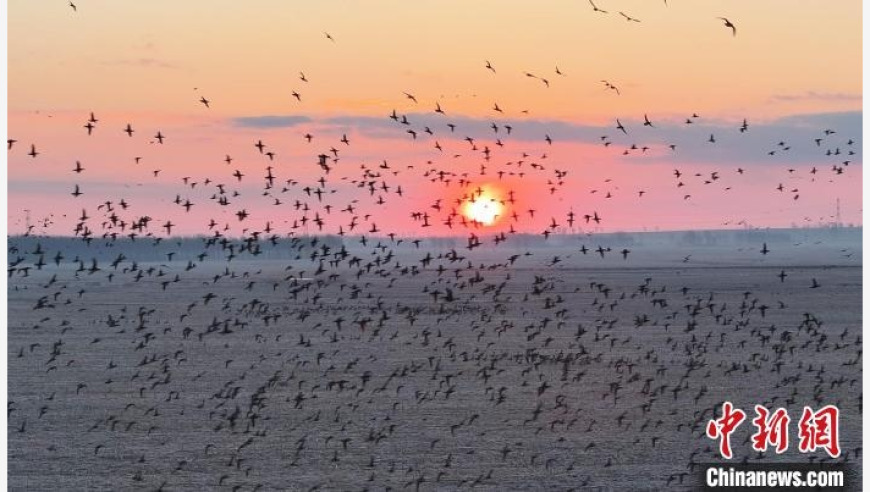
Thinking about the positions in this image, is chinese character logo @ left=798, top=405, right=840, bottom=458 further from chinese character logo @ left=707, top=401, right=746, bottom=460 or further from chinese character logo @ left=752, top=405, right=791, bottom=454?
chinese character logo @ left=707, top=401, right=746, bottom=460

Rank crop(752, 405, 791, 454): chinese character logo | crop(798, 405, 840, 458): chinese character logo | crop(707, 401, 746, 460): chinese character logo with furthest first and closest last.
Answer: crop(752, 405, 791, 454): chinese character logo < crop(798, 405, 840, 458): chinese character logo < crop(707, 401, 746, 460): chinese character logo

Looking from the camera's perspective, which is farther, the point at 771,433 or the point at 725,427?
the point at 771,433

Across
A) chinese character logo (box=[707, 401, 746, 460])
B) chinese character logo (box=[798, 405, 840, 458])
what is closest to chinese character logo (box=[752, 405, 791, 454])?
chinese character logo (box=[798, 405, 840, 458])

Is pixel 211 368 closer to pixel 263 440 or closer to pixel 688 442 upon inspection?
pixel 263 440

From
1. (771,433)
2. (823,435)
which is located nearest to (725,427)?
(771,433)

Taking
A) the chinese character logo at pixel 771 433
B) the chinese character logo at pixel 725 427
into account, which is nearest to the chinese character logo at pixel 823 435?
the chinese character logo at pixel 771 433

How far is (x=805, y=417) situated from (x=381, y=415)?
12057 millimetres

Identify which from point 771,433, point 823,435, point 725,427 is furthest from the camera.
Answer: point 771,433

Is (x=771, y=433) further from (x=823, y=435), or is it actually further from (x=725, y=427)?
(x=725, y=427)

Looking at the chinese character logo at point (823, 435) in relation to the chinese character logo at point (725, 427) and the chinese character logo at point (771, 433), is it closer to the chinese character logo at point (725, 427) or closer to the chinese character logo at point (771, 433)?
the chinese character logo at point (771, 433)

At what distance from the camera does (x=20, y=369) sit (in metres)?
53.2

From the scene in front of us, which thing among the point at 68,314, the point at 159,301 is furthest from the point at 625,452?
the point at 159,301

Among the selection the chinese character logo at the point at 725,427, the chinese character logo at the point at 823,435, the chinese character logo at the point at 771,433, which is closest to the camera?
the chinese character logo at the point at 725,427

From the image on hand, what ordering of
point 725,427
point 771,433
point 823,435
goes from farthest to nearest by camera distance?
point 771,433, point 823,435, point 725,427
